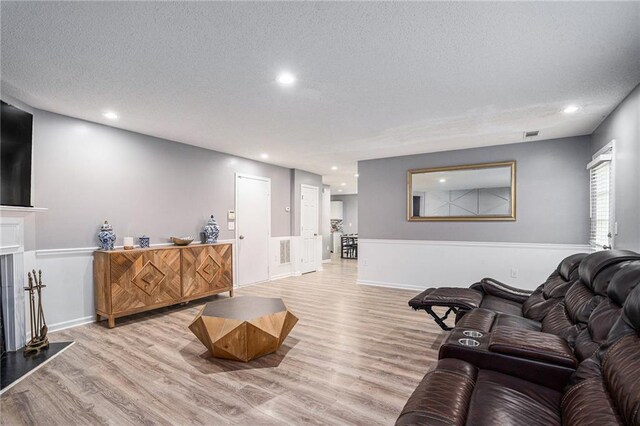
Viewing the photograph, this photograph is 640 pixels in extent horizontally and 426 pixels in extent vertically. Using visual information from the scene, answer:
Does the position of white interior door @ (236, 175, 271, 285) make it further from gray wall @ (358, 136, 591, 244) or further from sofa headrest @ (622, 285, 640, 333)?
sofa headrest @ (622, 285, 640, 333)

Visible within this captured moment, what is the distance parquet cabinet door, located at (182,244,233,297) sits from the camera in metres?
4.36

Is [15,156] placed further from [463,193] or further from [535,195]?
[535,195]

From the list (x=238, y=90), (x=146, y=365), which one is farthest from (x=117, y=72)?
(x=146, y=365)

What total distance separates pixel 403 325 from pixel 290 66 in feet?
9.88

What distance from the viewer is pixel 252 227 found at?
19.8 ft

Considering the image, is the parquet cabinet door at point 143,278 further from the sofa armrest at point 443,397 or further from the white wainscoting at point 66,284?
the sofa armrest at point 443,397

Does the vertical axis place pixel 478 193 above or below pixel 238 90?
below

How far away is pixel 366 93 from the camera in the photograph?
2900 millimetres

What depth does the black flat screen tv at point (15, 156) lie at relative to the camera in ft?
8.94

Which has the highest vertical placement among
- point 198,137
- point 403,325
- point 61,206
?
point 198,137

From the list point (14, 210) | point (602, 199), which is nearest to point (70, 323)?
point (14, 210)

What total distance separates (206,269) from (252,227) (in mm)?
1547

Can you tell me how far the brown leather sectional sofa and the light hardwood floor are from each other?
69 cm

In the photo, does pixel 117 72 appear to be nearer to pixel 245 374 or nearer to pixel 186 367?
pixel 186 367
